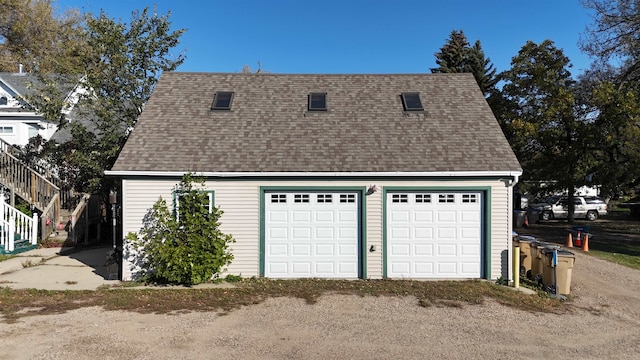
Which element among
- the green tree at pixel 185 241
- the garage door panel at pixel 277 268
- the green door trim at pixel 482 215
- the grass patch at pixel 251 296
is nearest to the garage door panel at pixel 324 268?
the grass patch at pixel 251 296

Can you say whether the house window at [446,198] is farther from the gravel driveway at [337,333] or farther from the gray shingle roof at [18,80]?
the gray shingle roof at [18,80]

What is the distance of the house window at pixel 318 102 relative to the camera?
38.3 feet

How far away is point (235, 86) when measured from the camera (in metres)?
12.5

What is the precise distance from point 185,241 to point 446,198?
6.18 meters

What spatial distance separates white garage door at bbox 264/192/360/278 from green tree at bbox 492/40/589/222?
14.9 meters

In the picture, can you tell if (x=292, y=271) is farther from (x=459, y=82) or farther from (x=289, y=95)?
(x=459, y=82)

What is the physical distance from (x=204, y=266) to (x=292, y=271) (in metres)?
2.09

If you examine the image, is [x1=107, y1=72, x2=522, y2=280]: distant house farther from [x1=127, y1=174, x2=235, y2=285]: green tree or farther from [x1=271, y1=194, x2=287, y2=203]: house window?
[x1=127, y1=174, x2=235, y2=285]: green tree

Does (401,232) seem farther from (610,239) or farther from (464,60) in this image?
(464,60)

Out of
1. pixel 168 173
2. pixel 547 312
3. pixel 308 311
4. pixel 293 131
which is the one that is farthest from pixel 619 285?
pixel 168 173

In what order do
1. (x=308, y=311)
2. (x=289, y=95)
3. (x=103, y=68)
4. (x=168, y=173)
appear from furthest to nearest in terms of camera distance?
(x=103, y=68)
(x=289, y=95)
(x=168, y=173)
(x=308, y=311)

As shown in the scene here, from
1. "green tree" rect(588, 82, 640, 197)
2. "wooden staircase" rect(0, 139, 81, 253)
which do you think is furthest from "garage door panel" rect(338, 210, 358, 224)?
"green tree" rect(588, 82, 640, 197)

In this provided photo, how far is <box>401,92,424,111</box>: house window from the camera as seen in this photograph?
11.7m

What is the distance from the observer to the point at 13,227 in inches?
495
